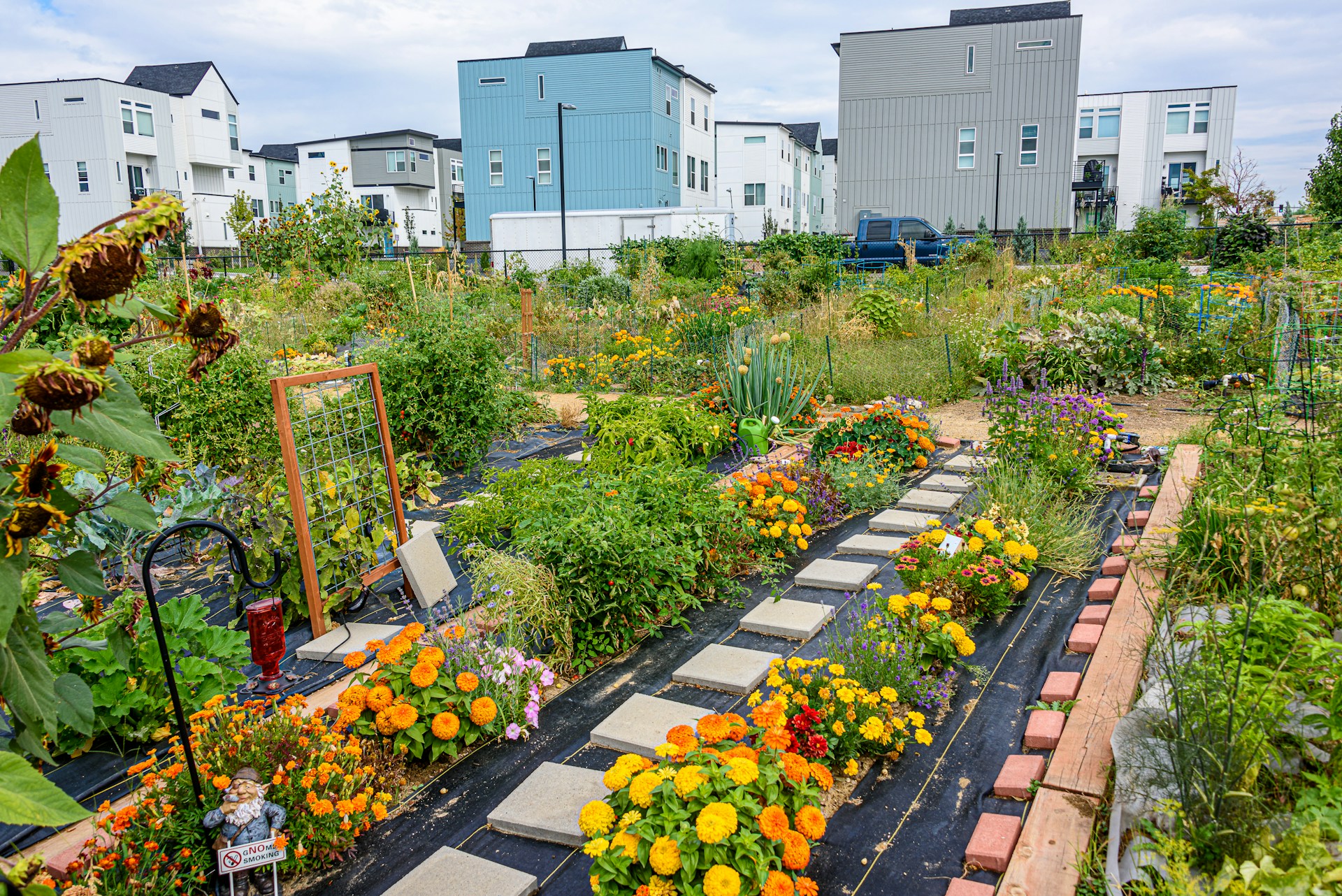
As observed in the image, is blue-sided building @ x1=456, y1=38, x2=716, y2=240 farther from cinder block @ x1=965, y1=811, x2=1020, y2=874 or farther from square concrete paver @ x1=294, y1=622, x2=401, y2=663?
cinder block @ x1=965, y1=811, x2=1020, y2=874

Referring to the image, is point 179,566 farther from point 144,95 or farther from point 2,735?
point 144,95

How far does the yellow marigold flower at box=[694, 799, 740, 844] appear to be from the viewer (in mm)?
1913

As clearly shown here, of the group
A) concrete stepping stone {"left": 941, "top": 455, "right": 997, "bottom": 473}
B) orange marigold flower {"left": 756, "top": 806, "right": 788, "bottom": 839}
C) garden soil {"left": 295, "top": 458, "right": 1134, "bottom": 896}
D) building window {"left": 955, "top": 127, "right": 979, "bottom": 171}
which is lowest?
garden soil {"left": 295, "top": 458, "right": 1134, "bottom": 896}

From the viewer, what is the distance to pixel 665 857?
196cm

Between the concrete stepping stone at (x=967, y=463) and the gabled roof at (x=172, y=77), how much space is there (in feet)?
137

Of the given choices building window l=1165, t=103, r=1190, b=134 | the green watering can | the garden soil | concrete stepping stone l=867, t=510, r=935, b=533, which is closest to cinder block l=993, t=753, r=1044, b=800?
the garden soil

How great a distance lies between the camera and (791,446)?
22.5 feet

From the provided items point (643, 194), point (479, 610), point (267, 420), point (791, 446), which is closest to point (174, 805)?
point (479, 610)

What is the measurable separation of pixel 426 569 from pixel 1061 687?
2.89m

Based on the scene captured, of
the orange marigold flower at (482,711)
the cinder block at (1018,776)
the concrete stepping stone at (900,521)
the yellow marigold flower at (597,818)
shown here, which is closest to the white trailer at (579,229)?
the concrete stepping stone at (900,521)

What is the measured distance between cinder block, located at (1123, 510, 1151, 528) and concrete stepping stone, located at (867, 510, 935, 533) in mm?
1062

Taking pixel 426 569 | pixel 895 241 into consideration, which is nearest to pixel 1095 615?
pixel 426 569

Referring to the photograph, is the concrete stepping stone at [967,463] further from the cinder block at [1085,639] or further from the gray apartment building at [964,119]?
the gray apartment building at [964,119]

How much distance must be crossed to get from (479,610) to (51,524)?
3.00 meters
